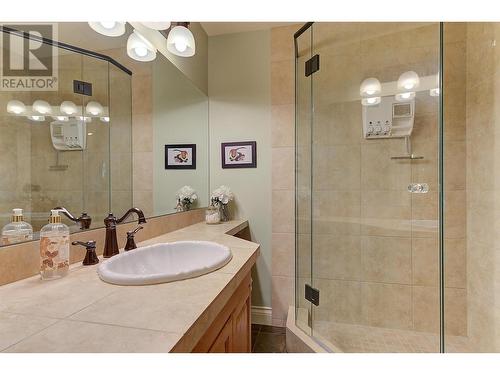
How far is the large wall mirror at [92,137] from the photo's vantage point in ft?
2.42

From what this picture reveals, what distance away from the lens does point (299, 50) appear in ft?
5.98

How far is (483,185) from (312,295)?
1.26 meters

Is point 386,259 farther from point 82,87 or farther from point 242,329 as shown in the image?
point 82,87

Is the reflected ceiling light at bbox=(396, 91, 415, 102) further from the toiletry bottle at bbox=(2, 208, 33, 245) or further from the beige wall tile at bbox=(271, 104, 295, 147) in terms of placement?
the toiletry bottle at bbox=(2, 208, 33, 245)

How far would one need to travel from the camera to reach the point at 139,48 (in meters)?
1.28

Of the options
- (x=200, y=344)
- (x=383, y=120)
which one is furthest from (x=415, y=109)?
(x=200, y=344)

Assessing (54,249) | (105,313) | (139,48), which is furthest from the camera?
(139,48)

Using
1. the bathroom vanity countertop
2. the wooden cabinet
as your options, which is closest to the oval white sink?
the bathroom vanity countertop

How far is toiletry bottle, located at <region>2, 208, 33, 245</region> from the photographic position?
2.31ft

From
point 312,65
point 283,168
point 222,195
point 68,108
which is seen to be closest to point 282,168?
point 283,168

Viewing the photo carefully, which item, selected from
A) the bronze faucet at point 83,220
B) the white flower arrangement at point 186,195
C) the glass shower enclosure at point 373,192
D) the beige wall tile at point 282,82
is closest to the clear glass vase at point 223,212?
the white flower arrangement at point 186,195

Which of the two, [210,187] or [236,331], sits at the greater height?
[210,187]
